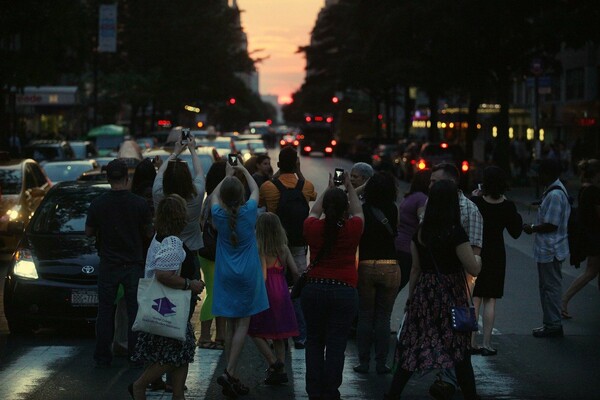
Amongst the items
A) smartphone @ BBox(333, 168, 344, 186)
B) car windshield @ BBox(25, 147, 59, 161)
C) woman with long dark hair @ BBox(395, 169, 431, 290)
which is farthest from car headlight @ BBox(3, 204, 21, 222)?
car windshield @ BBox(25, 147, 59, 161)

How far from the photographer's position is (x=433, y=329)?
8336 millimetres

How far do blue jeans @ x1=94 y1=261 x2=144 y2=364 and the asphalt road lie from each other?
22cm

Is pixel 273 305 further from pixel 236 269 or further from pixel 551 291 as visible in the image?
pixel 551 291

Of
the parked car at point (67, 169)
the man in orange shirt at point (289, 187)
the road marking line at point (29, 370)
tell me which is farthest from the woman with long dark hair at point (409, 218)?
the parked car at point (67, 169)

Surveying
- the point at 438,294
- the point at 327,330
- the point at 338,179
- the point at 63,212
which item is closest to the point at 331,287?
the point at 327,330

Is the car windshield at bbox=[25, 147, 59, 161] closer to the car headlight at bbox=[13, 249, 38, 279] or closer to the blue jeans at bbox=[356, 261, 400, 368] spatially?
the car headlight at bbox=[13, 249, 38, 279]

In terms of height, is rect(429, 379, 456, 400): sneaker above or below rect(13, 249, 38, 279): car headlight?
below

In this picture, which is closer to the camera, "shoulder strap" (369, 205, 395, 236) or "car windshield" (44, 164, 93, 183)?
"shoulder strap" (369, 205, 395, 236)

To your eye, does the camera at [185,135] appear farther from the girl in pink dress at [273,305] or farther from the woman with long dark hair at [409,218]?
the woman with long dark hair at [409,218]

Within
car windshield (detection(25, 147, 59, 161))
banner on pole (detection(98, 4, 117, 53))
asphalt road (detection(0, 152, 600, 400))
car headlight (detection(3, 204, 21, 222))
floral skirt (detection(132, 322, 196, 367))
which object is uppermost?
banner on pole (detection(98, 4, 117, 53))

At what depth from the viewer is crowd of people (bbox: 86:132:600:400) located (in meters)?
8.37

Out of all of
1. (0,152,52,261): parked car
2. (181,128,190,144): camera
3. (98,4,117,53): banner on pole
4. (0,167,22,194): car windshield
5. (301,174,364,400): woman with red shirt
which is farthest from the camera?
(98,4,117,53): banner on pole

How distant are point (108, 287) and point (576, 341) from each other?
4815 mm

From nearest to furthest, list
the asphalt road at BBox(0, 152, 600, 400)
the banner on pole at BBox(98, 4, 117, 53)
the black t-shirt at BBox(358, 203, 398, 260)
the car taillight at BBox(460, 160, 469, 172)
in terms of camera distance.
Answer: the asphalt road at BBox(0, 152, 600, 400) < the black t-shirt at BBox(358, 203, 398, 260) < the car taillight at BBox(460, 160, 469, 172) < the banner on pole at BBox(98, 4, 117, 53)
